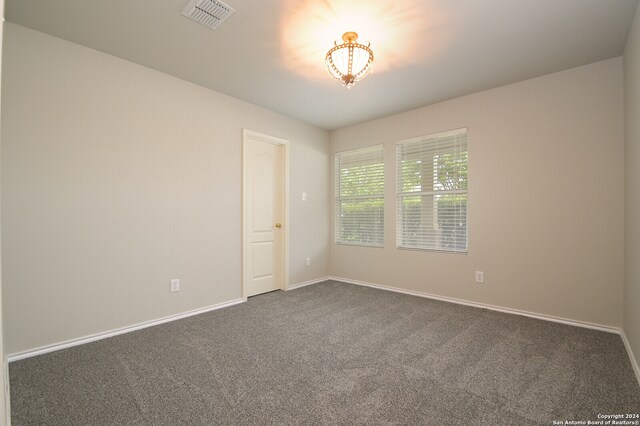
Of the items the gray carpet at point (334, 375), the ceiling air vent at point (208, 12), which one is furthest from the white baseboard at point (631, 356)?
the ceiling air vent at point (208, 12)

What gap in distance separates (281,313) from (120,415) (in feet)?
5.94

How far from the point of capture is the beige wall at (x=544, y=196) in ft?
9.27

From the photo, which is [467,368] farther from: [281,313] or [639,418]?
[281,313]

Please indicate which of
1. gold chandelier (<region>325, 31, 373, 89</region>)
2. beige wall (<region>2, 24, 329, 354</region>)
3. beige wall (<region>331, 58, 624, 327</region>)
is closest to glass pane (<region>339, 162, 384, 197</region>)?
beige wall (<region>331, 58, 624, 327</region>)

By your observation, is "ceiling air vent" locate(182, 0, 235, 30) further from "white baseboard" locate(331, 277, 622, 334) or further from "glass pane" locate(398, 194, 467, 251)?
"white baseboard" locate(331, 277, 622, 334)

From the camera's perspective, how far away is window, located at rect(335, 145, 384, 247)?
4535mm

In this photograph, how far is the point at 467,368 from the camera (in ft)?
7.16

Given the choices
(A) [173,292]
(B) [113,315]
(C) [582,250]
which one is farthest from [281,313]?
(C) [582,250]

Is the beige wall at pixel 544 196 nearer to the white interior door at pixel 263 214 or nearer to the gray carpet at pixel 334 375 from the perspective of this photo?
the gray carpet at pixel 334 375

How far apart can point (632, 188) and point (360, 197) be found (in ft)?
9.69

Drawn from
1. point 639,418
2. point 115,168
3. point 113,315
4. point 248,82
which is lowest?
point 639,418

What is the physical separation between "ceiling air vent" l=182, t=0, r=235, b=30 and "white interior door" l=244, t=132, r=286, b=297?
1612mm

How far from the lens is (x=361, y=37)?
249 centimetres

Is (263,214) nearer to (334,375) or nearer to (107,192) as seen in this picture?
(107,192)
